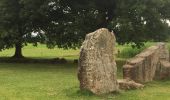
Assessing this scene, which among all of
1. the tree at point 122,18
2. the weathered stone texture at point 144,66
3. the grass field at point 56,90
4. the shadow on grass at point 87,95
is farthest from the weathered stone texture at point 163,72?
the tree at point 122,18

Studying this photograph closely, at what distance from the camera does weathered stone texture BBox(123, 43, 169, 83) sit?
66.3 feet

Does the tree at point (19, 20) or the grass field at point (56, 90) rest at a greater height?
the tree at point (19, 20)

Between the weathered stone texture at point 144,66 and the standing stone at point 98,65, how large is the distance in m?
2.93

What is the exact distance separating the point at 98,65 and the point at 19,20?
51.7 ft

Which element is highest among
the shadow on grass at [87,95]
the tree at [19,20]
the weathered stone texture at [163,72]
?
the tree at [19,20]

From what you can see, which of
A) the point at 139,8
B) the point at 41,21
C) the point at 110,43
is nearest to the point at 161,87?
the point at 110,43

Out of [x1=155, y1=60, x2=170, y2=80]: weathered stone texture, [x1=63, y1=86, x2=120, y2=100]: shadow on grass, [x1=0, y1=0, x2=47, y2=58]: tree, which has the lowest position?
[x1=63, y1=86, x2=120, y2=100]: shadow on grass

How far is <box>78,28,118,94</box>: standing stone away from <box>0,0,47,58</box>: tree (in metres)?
13.1

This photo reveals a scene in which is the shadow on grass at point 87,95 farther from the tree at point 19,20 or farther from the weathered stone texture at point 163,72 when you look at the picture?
the tree at point 19,20

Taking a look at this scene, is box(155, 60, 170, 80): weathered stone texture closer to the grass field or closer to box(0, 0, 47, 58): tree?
the grass field

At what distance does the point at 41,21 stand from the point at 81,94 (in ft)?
54.5

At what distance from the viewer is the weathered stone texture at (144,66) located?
20.2 metres

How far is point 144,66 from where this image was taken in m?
20.8

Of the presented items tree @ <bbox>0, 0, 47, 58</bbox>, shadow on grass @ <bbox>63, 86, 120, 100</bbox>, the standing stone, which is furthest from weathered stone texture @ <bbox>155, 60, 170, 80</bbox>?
tree @ <bbox>0, 0, 47, 58</bbox>
